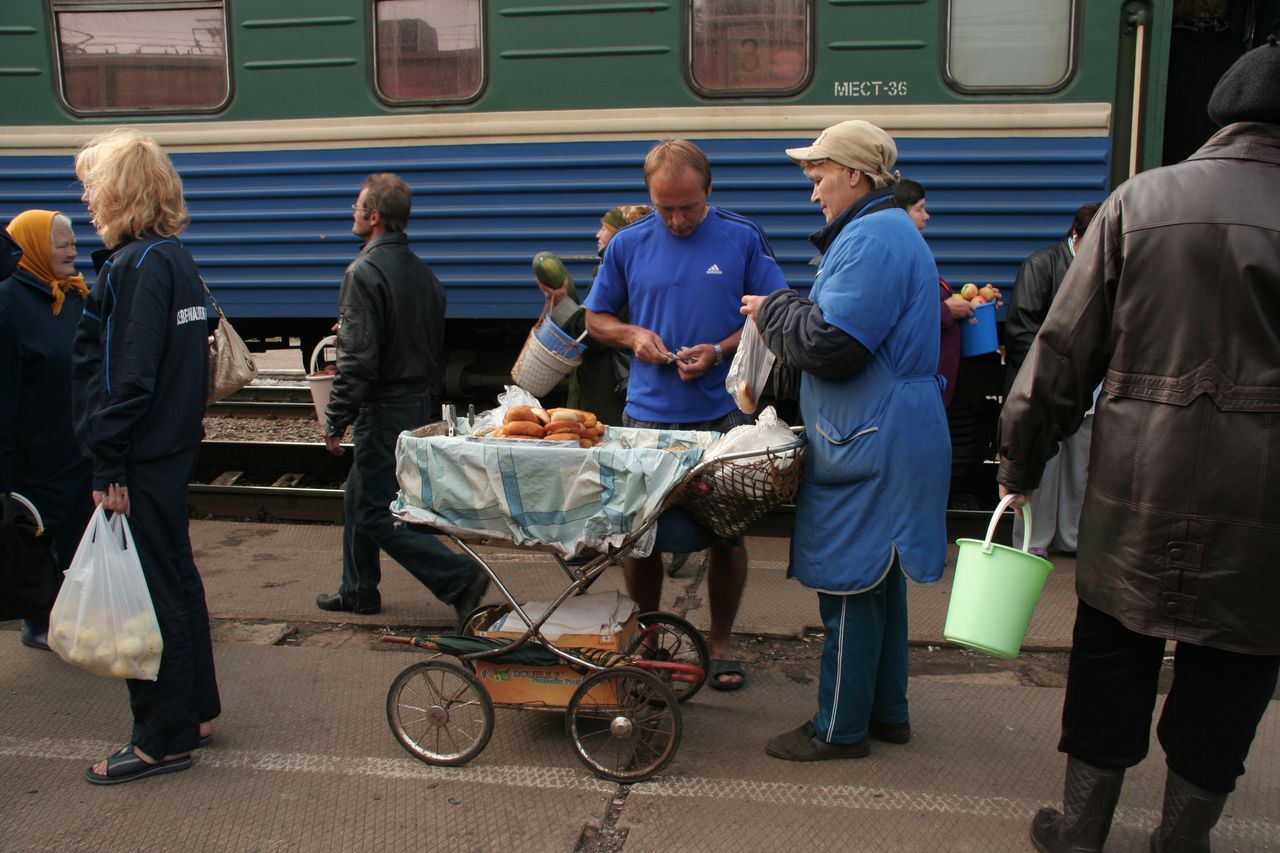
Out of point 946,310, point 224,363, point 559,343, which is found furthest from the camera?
point 946,310

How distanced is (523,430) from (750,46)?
312cm

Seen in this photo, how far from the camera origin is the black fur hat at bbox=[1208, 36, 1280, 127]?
8.15 feet

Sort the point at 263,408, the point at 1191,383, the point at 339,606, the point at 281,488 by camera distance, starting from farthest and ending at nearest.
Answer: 1. the point at 263,408
2. the point at 281,488
3. the point at 339,606
4. the point at 1191,383

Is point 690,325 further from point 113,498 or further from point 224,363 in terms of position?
point 113,498

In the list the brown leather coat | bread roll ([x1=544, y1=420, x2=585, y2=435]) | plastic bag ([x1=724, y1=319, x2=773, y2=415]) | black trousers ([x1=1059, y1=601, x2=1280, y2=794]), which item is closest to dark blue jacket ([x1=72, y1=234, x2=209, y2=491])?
bread roll ([x1=544, y1=420, x2=585, y2=435])

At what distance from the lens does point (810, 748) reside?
11.4ft

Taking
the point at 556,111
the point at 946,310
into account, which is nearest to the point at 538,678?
the point at 946,310

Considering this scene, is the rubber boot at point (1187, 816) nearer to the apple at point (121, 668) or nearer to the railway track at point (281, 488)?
the apple at point (121, 668)

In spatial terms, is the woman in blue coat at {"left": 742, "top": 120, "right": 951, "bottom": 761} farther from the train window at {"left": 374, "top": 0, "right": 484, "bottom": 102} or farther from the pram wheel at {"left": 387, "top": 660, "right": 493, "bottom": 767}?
the train window at {"left": 374, "top": 0, "right": 484, "bottom": 102}

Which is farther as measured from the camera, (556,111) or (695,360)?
(556,111)

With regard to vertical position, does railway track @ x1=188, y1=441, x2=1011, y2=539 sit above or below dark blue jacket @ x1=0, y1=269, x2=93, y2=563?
below

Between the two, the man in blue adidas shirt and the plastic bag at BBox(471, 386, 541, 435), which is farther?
the man in blue adidas shirt

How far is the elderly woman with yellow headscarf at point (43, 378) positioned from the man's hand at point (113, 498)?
0.98 metres

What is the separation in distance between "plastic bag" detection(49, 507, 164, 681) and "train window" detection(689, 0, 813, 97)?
12.3 ft
